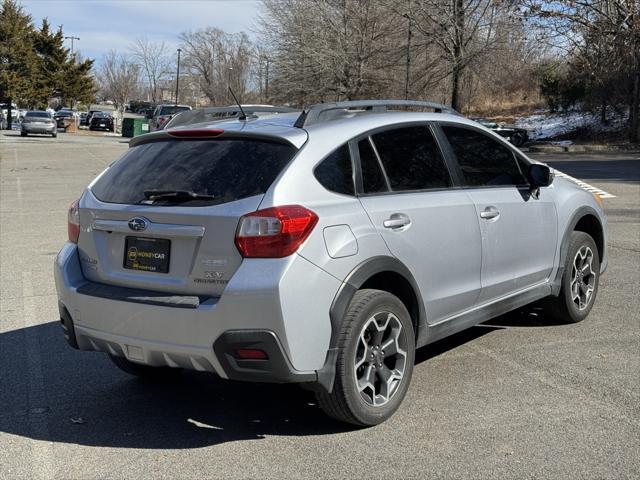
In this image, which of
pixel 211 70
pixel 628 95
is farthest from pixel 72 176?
pixel 211 70

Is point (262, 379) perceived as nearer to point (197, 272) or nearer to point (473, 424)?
point (197, 272)

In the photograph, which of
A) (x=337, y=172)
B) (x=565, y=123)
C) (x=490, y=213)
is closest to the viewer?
(x=337, y=172)

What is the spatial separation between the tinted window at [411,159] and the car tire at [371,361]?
0.78m

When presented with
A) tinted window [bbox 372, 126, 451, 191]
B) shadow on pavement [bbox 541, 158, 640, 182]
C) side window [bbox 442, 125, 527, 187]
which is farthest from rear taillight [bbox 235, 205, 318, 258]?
shadow on pavement [bbox 541, 158, 640, 182]

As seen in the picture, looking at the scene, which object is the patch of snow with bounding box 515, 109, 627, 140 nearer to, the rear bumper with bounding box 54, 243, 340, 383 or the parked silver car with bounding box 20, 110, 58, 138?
the parked silver car with bounding box 20, 110, 58, 138

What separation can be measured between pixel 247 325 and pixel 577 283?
3591mm

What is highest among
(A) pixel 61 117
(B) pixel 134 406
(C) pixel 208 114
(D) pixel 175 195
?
(A) pixel 61 117

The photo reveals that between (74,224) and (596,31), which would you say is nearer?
(74,224)

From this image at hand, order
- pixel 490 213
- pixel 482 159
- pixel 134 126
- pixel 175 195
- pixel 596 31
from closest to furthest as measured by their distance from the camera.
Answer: pixel 175 195 → pixel 490 213 → pixel 482 159 → pixel 596 31 → pixel 134 126

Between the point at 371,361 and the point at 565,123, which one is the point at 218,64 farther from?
the point at 371,361

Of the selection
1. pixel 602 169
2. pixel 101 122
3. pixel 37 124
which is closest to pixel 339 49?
pixel 602 169

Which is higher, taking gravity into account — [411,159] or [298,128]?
[298,128]

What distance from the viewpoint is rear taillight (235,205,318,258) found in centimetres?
377

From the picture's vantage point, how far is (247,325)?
147 inches
